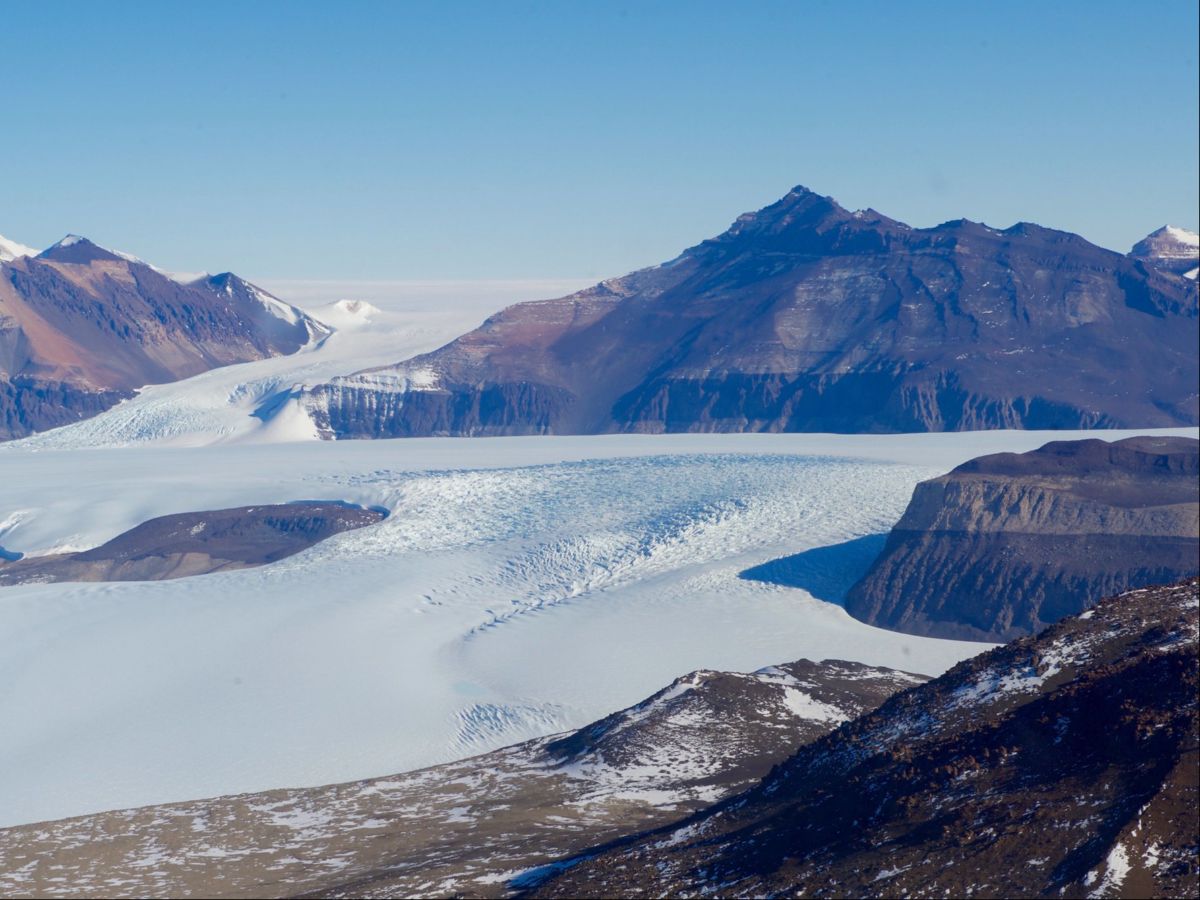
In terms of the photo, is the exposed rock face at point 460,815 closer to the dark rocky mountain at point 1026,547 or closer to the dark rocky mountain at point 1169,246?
the dark rocky mountain at point 1026,547

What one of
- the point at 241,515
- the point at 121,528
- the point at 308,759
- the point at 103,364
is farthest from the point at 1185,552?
the point at 103,364

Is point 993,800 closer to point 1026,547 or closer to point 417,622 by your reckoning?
point 417,622

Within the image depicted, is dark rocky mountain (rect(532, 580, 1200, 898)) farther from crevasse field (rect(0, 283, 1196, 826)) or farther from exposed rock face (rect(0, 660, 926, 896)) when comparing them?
crevasse field (rect(0, 283, 1196, 826))

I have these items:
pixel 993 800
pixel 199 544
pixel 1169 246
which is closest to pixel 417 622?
pixel 199 544

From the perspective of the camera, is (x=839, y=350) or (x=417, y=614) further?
(x=839, y=350)

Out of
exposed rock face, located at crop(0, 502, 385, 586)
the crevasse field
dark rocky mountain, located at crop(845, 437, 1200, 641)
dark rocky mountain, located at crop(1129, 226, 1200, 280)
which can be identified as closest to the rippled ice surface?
the crevasse field

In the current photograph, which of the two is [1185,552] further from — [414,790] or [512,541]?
[414,790]

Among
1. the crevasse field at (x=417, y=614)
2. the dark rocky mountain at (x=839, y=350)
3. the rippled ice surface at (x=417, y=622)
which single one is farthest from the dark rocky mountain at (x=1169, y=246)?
the rippled ice surface at (x=417, y=622)
